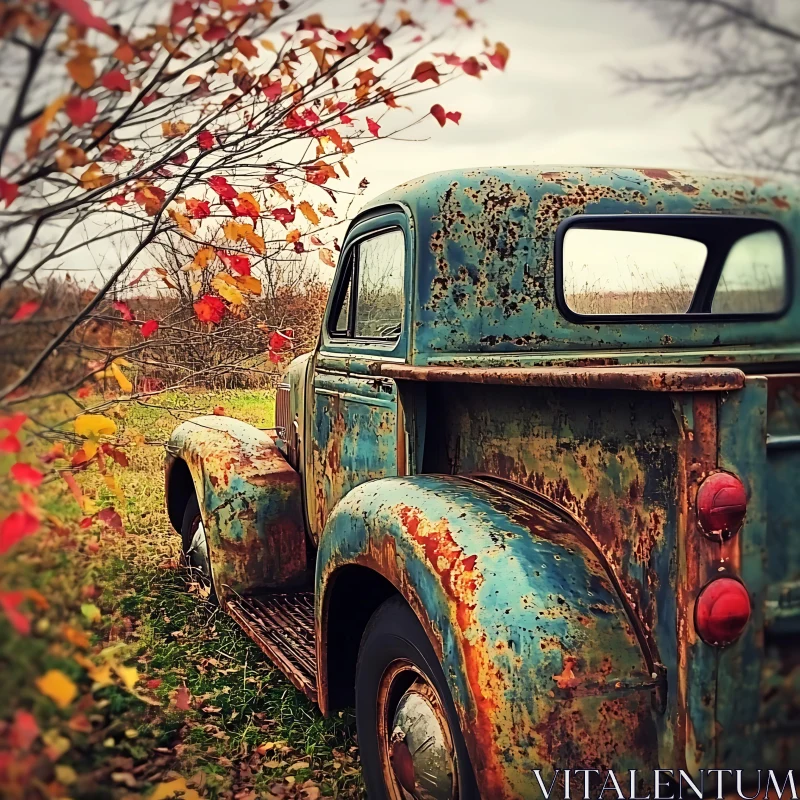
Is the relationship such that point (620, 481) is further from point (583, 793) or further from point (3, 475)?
point (3, 475)

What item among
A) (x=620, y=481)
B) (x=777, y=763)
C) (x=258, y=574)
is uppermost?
(x=620, y=481)

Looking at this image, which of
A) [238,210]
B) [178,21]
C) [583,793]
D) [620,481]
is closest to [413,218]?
[238,210]

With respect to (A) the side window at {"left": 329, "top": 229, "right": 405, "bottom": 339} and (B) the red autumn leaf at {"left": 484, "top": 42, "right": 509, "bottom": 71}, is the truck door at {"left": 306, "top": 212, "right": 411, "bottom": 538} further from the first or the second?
(B) the red autumn leaf at {"left": 484, "top": 42, "right": 509, "bottom": 71}

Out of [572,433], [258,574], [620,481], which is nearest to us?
[620,481]

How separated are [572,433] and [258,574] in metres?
2.26

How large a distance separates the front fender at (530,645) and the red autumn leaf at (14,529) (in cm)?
93

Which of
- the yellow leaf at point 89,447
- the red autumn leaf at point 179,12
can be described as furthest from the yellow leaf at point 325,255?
the red autumn leaf at point 179,12

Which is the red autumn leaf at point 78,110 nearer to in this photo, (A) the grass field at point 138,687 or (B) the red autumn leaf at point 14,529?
(A) the grass field at point 138,687

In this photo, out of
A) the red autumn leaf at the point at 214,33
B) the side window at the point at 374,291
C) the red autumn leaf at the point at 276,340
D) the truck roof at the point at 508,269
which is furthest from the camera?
the red autumn leaf at the point at 276,340

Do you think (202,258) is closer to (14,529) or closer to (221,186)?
(221,186)

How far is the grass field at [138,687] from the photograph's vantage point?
1286mm

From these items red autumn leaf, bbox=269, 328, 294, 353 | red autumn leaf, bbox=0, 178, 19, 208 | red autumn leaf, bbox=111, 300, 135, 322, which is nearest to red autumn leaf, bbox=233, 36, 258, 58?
red autumn leaf, bbox=0, 178, 19, 208

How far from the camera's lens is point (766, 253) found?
3105 millimetres

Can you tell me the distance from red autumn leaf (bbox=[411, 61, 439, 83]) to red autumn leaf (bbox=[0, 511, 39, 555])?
1865 mm
